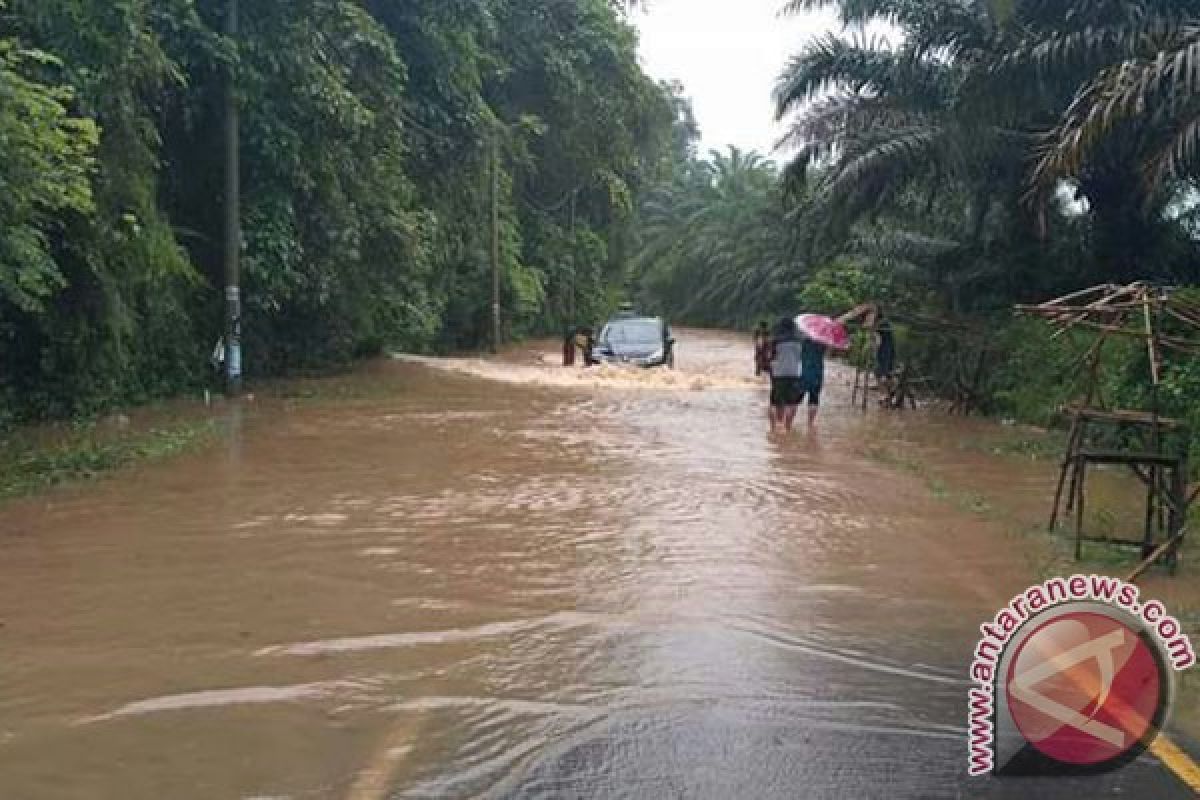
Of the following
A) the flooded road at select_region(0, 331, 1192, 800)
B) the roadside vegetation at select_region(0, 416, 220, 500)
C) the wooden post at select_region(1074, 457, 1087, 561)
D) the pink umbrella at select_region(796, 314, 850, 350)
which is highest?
the pink umbrella at select_region(796, 314, 850, 350)

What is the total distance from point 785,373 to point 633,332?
13.7 metres

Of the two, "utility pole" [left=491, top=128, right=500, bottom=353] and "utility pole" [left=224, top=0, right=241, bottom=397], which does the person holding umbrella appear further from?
"utility pole" [left=491, top=128, right=500, bottom=353]

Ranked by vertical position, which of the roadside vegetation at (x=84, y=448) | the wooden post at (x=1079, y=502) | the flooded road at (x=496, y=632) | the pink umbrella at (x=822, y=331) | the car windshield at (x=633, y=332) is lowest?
the roadside vegetation at (x=84, y=448)

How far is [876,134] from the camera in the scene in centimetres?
2247

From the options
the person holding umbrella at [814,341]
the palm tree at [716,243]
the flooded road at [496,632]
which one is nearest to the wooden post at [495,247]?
the person holding umbrella at [814,341]

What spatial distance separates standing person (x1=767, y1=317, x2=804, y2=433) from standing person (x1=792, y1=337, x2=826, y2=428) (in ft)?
1.00

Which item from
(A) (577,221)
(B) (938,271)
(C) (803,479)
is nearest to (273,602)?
(C) (803,479)

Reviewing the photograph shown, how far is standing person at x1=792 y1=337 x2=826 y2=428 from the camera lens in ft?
61.9

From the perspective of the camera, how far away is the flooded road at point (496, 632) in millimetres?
5105

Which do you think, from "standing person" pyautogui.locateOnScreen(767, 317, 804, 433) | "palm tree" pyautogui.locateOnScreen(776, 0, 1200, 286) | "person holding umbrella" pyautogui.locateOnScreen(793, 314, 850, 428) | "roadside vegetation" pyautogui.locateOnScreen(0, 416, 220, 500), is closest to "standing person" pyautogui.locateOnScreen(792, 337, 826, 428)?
"person holding umbrella" pyautogui.locateOnScreen(793, 314, 850, 428)

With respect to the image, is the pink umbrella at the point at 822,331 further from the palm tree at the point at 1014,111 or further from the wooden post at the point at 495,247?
the wooden post at the point at 495,247

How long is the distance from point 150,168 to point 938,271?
46.2ft

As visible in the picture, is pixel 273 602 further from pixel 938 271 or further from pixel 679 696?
pixel 938 271

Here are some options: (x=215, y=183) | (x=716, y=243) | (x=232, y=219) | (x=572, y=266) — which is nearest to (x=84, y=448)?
(x=232, y=219)
